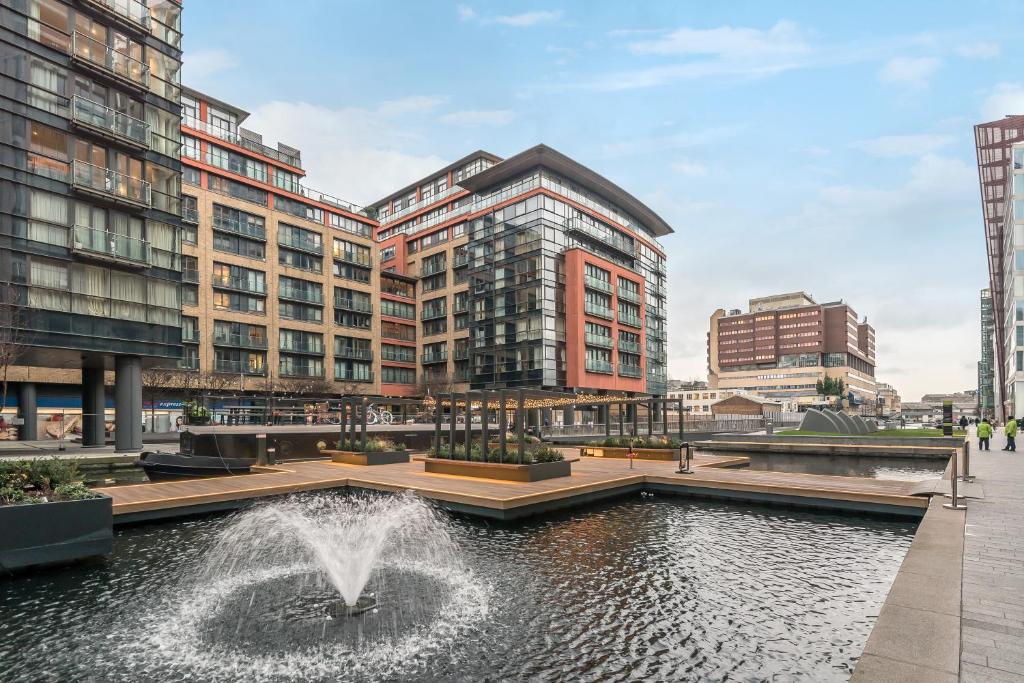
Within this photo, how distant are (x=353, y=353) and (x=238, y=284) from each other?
52.2ft

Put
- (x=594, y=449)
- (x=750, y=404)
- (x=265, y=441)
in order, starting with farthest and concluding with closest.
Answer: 1. (x=750, y=404)
2. (x=594, y=449)
3. (x=265, y=441)

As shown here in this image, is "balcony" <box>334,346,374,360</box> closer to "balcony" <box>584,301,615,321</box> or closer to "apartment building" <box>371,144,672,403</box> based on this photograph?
"apartment building" <box>371,144,672,403</box>

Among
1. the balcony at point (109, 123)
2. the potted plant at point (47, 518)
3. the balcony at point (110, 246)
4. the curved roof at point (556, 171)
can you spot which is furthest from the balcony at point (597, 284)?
the potted plant at point (47, 518)

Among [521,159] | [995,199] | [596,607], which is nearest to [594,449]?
[596,607]

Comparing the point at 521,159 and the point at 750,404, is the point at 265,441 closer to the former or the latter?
the point at 521,159

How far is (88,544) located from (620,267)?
6721 cm

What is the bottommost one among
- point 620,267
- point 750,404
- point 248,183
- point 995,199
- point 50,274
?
point 750,404

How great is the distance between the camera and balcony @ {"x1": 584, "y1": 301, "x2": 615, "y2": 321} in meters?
67.1

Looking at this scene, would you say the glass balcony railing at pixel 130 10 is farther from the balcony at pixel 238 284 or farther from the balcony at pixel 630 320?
the balcony at pixel 630 320

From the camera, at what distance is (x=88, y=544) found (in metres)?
11.4

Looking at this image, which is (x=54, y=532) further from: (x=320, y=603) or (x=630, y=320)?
(x=630, y=320)

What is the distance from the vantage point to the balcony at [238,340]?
5969cm

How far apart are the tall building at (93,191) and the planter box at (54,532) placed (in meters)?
18.4

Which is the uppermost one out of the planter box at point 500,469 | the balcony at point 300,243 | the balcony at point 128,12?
the balcony at point 128,12
